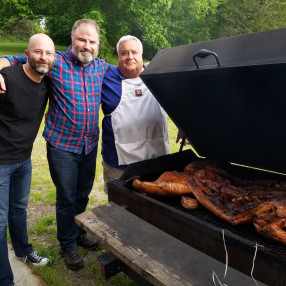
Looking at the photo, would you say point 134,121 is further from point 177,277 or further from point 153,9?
point 153,9

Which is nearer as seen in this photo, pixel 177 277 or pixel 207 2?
pixel 177 277

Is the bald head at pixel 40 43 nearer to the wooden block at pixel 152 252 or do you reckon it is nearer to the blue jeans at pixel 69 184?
the blue jeans at pixel 69 184

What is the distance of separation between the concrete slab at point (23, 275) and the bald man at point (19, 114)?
A: 0.18m

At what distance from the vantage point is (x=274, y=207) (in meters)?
1.72

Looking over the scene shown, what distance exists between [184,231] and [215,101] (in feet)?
2.99

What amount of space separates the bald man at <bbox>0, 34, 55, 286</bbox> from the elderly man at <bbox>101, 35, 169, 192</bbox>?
2.10 ft

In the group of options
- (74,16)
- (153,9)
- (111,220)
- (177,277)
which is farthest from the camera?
(153,9)

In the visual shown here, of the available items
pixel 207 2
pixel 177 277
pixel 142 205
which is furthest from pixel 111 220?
pixel 207 2

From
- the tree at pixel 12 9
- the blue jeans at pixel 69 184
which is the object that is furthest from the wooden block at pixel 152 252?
the tree at pixel 12 9

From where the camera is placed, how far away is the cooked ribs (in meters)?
1.72

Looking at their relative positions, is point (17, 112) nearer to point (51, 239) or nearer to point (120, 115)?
point (120, 115)

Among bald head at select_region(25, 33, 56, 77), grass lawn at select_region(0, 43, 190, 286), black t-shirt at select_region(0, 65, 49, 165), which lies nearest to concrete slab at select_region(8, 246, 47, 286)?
grass lawn at select_region(0, 43, 190, 286)

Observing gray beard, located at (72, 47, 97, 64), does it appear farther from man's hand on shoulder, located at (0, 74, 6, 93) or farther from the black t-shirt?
man's hand on shoulder, located at (0, 74, 6, 93)

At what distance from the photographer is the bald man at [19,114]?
236 cm
